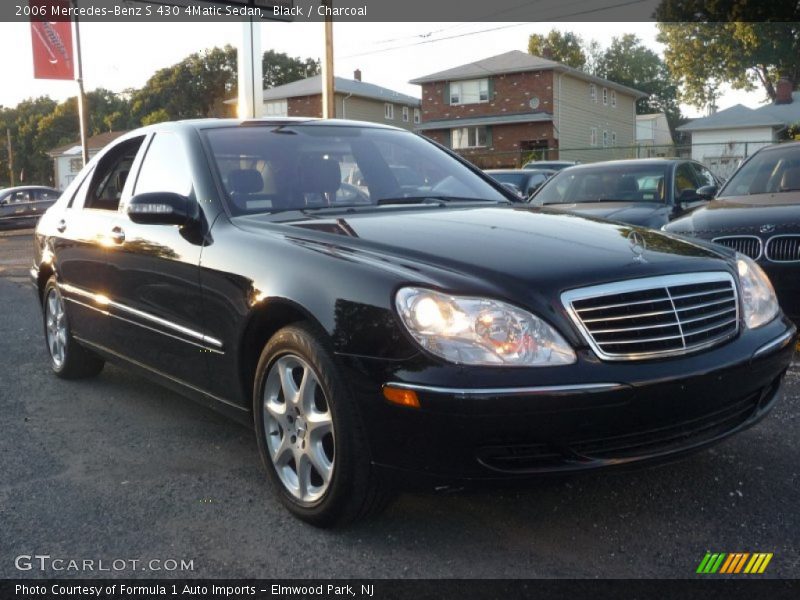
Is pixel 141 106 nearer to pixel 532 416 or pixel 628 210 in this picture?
pixel 628 210

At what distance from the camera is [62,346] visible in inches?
231

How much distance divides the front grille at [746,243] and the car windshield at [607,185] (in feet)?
10.6

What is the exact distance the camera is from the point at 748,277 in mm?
A: 3609

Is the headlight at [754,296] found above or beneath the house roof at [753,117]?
beneath

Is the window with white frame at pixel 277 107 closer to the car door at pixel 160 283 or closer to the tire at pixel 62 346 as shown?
the tire at pixel 62 346

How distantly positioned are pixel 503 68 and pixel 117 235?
42.4 m

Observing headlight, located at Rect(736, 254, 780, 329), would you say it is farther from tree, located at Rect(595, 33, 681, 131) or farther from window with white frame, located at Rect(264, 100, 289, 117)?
tree, located at Rect(595, 33, 681, 131)

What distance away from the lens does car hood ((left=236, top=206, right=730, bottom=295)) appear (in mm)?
3027

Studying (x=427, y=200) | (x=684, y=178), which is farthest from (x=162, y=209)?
(x=684, y=178)

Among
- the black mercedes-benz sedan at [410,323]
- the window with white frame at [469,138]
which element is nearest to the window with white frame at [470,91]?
the window with white frame at [469,138]

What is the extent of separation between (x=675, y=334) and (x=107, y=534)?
221 cm

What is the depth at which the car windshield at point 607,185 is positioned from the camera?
382 inches

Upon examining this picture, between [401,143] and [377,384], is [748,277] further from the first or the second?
[401,143]

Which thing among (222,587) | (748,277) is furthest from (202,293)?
(748,277)
